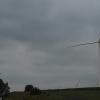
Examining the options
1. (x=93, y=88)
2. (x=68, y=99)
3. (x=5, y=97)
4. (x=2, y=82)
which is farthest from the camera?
(x=2, y=82)

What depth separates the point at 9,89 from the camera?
77.1 meters

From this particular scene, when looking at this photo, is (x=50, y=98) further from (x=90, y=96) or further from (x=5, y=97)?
(x=5, y=97)

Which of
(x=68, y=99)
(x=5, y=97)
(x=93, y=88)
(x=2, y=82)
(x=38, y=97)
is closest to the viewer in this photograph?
(x=68, y=99)

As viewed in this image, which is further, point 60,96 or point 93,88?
point 93,88

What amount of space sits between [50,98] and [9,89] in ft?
53.5

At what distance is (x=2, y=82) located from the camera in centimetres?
8644

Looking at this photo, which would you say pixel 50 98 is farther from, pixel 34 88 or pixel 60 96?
pixel 34 88

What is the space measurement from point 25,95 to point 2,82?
68.3 ft

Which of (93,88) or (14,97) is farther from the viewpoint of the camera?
(93,88)

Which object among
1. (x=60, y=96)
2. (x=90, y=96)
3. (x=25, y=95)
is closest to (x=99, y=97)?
(x=90, y=96)

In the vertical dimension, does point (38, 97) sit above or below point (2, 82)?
below

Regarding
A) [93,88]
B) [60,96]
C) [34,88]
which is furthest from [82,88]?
[60,96]

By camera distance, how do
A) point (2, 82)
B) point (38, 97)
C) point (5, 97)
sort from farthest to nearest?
point (2, 82) → point (5, 97) → point (38, 97)

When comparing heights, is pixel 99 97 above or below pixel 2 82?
below
